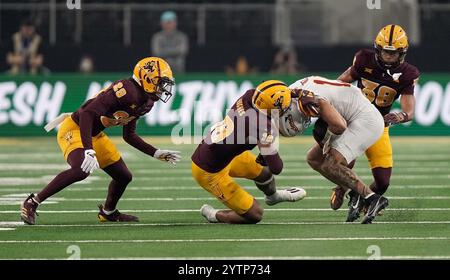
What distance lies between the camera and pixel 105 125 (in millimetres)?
9500

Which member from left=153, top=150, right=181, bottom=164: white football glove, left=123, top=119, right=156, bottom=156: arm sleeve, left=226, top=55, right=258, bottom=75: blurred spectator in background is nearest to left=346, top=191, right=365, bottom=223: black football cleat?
left=153, top=150, right=181, bottom=164: white football glove

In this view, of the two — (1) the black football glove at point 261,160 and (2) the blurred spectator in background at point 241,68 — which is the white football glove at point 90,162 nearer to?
(1) the black football glove at point 261,160

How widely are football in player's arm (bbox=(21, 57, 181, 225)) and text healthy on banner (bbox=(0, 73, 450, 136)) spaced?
8.48 meters

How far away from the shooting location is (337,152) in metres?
9.12

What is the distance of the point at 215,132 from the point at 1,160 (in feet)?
21.4

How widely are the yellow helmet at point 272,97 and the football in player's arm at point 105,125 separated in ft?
2.82

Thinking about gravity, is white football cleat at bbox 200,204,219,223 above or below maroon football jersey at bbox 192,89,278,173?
below

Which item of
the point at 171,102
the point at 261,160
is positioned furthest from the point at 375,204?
the point at 171,102

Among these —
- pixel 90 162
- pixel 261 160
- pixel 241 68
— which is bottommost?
pixel 241 68

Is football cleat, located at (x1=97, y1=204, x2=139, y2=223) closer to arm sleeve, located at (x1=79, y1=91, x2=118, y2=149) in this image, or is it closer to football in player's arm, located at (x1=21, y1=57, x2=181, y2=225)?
football in player's arm, located at (x1=21, y1=57, x2=181, y2=225)

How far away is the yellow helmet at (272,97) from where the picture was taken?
8734mm

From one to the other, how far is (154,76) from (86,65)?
1121 cm

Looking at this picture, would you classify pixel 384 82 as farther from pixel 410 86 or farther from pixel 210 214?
pixel 210 214

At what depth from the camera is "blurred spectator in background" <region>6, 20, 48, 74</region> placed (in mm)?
19812
